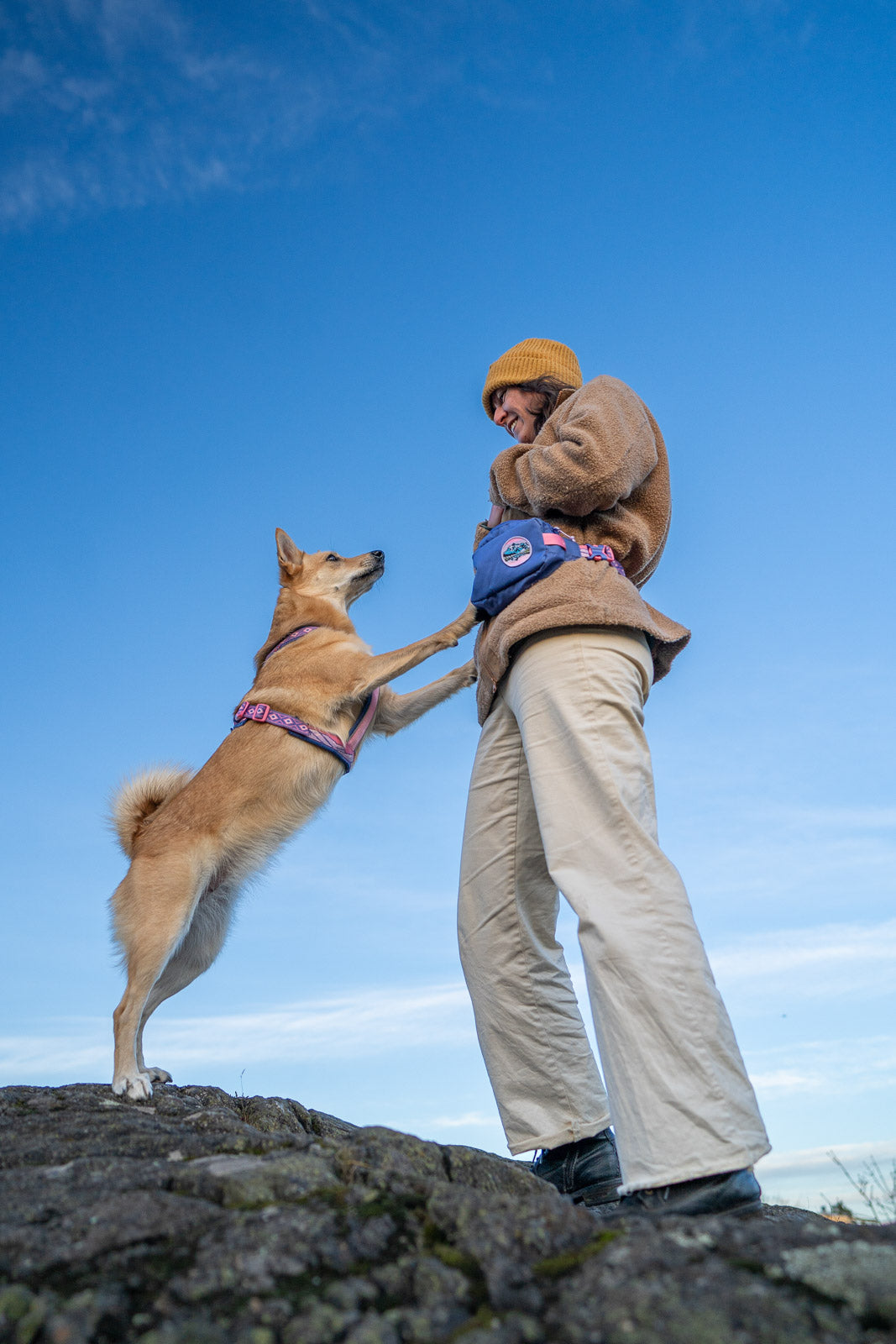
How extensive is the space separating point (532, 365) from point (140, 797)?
9.66 ft

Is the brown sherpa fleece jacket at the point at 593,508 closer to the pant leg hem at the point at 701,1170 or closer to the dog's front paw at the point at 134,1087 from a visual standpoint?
the pant leg hem at the point at 701,1170

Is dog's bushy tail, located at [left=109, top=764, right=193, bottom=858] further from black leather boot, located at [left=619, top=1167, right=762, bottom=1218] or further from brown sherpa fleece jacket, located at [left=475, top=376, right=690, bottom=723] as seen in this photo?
black leather boot, located at [left=619, top=1167, right=762, bottom=1218]

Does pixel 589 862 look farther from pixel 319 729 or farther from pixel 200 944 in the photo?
pixel 200 944

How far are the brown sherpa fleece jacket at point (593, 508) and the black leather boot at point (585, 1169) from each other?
1.39 m

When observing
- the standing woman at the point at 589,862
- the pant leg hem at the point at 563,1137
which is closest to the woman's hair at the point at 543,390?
the standing woman at the point at 589,862

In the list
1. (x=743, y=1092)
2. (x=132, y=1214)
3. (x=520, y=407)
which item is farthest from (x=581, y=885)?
(x=520, y=407)

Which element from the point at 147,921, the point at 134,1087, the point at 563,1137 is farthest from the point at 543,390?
the point at 134,1087

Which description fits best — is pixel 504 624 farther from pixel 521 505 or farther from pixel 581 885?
pixel 581 885

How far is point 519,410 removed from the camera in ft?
11.6

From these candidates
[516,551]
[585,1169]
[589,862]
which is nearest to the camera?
[589,862]

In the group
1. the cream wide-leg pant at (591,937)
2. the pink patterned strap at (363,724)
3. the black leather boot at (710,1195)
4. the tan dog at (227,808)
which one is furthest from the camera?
the pink patterned strap at (363,724)

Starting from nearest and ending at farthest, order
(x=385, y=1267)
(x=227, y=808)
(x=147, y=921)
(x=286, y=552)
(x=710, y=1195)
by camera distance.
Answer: (x=385, y=1267) < (x=710, y=1195) < (x=147, y=921) < (x=227, y=808) < (x=286, y=552)

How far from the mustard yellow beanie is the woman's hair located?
12 millimetres

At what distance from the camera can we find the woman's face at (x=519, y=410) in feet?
11.6
